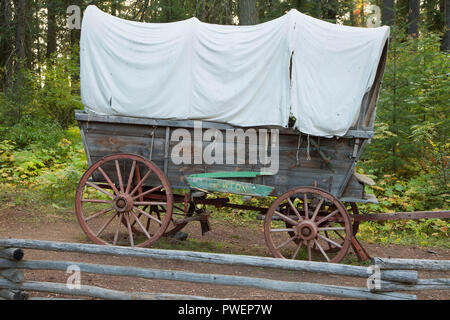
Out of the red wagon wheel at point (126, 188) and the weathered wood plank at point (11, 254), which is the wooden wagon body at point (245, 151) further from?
the weathered wood plank at point (11, 254)

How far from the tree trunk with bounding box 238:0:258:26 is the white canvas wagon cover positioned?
448cm

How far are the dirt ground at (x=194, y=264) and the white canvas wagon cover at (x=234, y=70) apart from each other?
6.24 ft

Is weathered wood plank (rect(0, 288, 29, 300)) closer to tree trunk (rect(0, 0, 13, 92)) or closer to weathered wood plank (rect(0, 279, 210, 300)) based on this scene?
weathered wood plank (rect(0, 279, 210, 300))

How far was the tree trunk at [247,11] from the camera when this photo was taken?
9617 mm

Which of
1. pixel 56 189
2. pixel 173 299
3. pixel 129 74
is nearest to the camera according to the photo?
pixel 173 299

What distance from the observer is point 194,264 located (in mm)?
5418

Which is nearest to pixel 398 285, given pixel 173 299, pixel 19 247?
pixel 173 299

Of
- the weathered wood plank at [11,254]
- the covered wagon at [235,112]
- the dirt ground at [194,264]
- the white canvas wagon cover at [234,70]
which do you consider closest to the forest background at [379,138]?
the dirt ground at [194,264]

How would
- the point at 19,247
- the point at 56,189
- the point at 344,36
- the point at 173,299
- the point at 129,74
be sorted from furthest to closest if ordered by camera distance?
the point at 56,189, the point at 129,74, the point at 344,36, the point at 19,247, the point at 173,299

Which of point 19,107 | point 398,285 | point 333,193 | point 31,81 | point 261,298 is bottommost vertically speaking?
point 261,298

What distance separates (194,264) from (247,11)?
6.57 metres

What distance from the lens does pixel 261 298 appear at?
4.30 metres
